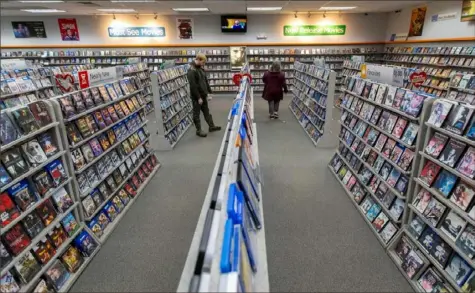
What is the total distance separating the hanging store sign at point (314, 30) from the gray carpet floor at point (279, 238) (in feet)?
28.0

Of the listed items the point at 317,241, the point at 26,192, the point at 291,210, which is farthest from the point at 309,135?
the point at 26,192

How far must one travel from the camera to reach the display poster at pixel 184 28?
479 inches

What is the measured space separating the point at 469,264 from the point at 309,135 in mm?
4965

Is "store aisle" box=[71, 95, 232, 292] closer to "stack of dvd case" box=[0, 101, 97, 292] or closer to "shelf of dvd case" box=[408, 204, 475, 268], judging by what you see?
"stack of dvd case" box=[0, 101, 97, 292]

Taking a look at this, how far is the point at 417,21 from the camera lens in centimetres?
1048

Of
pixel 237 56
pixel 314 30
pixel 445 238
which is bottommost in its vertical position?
pixel 445 238

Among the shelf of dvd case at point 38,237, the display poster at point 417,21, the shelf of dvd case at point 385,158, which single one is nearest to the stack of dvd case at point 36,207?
the shelf of dvd case at point 38,237

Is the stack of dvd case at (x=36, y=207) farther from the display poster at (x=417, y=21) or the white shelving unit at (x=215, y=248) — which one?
the display poster at (x=417, y=21)

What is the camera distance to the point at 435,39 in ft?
31.2

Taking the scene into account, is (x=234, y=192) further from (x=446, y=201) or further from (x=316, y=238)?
(x=316, y=238)

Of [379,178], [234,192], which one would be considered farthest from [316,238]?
[234,192]

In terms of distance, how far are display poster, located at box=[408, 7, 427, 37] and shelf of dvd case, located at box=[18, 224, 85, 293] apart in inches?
465

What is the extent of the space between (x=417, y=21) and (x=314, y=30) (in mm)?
3714

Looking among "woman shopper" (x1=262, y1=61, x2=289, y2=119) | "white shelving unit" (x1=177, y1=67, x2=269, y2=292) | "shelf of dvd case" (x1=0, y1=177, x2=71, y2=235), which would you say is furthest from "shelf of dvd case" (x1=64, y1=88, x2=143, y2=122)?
"woman shopper" (x1=262, y1=61, x2=289, y2=119)
